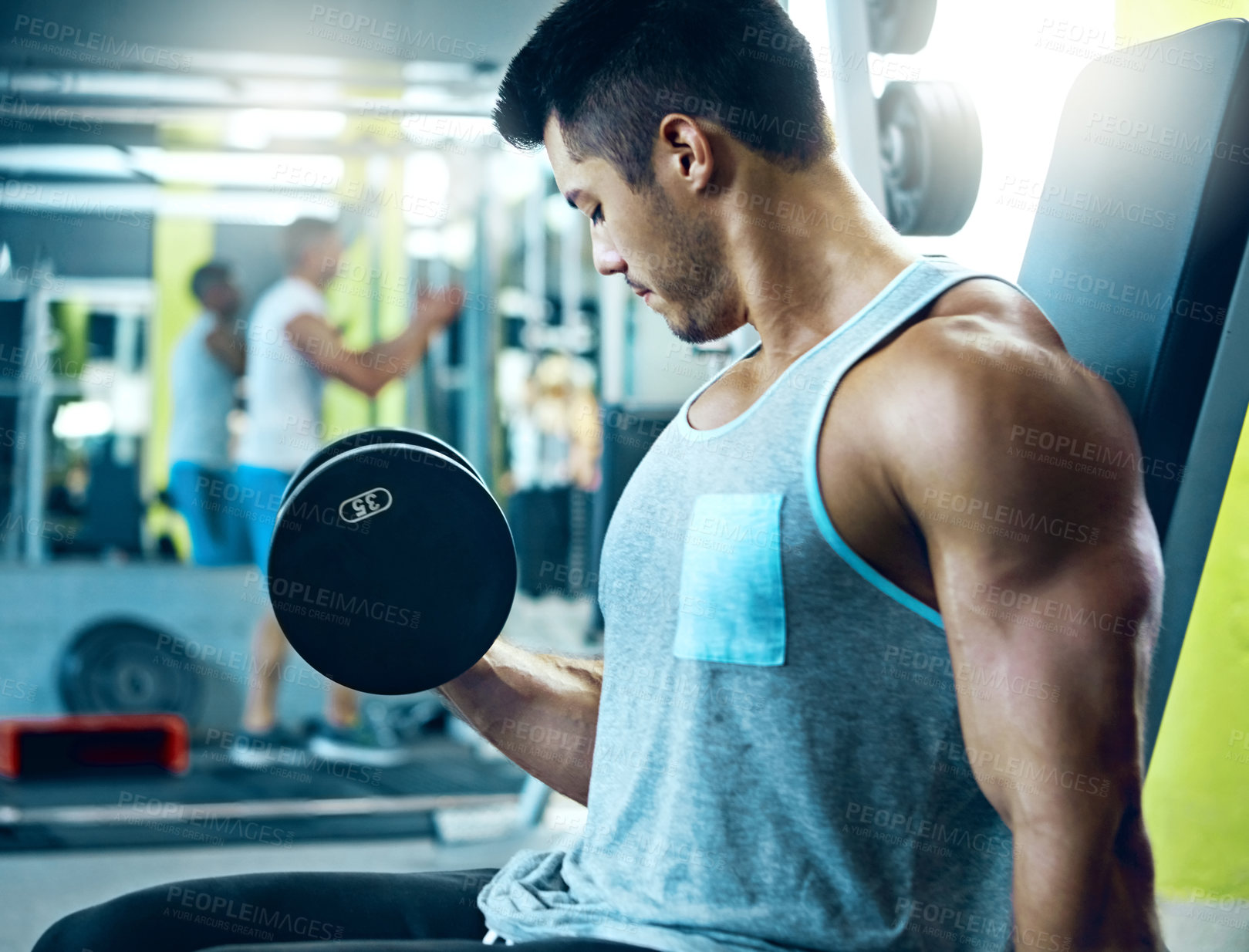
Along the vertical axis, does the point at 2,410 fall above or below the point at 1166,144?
below

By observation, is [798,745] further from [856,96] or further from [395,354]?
[395,354]

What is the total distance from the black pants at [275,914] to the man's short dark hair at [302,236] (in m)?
2.49

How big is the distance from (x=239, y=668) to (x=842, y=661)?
11.1ft

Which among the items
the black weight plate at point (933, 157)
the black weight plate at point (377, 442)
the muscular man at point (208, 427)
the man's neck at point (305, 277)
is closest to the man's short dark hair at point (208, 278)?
the muscular man at point (208, 427)

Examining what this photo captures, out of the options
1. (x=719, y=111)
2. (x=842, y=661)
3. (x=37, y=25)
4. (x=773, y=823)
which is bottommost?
(x=773, y=823)

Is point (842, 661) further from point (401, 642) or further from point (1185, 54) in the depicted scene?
point (1185, 54)

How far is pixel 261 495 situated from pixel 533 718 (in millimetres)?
2345

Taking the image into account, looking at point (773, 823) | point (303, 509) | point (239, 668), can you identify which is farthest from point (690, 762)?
point (239, 668)

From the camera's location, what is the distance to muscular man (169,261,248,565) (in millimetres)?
3457

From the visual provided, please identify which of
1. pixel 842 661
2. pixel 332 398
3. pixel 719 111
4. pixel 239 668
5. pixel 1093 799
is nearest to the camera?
pixel 1093 799

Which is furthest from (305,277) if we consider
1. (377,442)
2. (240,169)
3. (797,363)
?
(797,363)

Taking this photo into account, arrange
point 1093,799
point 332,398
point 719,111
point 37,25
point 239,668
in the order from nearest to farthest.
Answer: point 1093,799 < point 719,111 < point 37,25 < point 239,668 < point 332,398

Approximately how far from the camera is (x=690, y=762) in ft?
2.55

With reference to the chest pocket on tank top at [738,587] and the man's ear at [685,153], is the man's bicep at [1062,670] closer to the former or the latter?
the chest pocket on tank top at [738,587]
